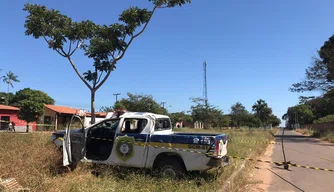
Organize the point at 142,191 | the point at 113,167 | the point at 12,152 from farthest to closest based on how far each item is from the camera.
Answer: the point at 113,167, the point at 12,152, the point at 142,191

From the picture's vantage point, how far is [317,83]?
36.5 m

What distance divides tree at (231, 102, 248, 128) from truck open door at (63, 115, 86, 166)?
77.7 m

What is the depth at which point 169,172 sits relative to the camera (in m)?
7.75

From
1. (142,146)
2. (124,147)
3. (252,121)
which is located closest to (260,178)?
(142,146)

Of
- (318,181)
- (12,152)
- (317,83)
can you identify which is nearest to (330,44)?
(317,83)

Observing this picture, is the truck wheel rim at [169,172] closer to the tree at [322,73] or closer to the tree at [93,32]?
the tree at [93,32]

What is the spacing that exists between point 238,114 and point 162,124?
77171 mm

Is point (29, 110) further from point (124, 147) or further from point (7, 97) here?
point (7, 97)

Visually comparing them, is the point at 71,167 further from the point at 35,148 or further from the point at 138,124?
the point at 138,124

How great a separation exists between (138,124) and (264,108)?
3219 inches

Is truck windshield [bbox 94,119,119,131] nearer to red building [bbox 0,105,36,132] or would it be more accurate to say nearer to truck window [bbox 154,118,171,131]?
truck window [bbox 154,118,171,131]

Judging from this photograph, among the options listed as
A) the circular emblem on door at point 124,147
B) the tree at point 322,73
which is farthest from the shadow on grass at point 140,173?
the tree at point 322,73

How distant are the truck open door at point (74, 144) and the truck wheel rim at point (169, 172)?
221 cm

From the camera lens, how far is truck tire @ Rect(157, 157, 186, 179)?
7.69m
